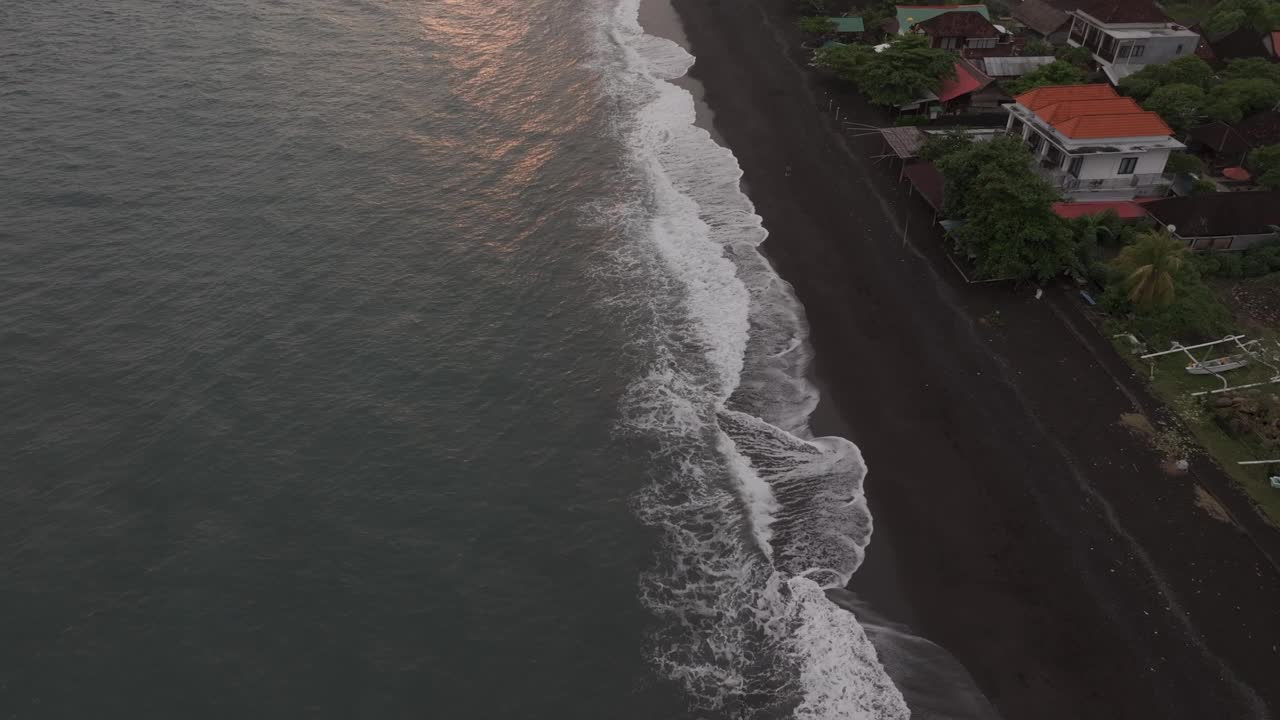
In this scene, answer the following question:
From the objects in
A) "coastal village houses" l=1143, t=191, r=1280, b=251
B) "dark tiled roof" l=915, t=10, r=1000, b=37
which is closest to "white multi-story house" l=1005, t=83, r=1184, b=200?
"coastal village houses" l=1143, t=191, r=1280, b=251

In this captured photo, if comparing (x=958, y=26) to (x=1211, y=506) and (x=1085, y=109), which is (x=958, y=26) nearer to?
(x=1085, y=109)

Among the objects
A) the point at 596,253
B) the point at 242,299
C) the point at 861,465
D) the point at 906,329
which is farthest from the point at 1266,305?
the point at 242,299

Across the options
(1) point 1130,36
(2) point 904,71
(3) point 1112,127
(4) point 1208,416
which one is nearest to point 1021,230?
(3) point 1112,127

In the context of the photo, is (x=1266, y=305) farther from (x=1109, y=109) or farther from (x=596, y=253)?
(x=596, y=253)

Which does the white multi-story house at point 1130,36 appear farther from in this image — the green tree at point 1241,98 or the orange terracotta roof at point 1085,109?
the orange terracotta roof at point 1085,109

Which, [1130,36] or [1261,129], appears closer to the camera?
[1261,129]

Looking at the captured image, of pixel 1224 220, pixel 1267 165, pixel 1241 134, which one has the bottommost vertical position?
pixel 1224 220

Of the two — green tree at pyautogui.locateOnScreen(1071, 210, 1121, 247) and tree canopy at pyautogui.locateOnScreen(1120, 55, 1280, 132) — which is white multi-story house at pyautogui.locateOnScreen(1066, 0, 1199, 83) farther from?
green tree at pyautogui.locateOnScreen(1071, 210, 1121, 247)
